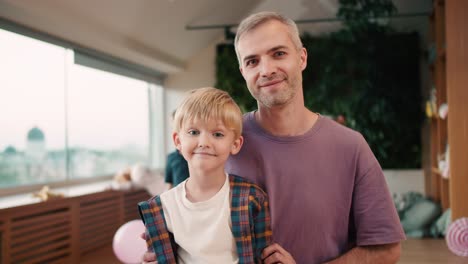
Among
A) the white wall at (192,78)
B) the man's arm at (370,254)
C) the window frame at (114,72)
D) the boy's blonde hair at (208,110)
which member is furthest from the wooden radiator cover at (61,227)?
the man's arm at (370,254)

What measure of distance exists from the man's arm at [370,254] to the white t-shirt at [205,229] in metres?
0.33

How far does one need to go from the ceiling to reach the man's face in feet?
8.80

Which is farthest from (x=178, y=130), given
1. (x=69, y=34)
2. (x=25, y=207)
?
(x=69, y=34)

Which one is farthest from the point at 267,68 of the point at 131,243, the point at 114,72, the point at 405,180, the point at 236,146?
the point at 405,180

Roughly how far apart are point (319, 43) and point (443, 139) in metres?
2.13

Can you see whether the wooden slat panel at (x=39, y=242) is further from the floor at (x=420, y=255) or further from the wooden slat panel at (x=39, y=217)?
the floor at (x=420, y=255)

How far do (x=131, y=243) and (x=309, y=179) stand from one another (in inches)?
100

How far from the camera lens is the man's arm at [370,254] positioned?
1460 mm

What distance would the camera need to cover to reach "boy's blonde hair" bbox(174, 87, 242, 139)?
141cm

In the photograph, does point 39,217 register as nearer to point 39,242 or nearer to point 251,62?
point 39,242

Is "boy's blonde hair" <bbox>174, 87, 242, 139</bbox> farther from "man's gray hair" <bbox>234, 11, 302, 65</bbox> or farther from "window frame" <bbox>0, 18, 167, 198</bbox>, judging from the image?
"window frame" <bbox>0, 18, 167, 198</bbox>

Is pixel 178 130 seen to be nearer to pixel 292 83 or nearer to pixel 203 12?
pixel 292 83

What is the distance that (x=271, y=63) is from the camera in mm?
1484

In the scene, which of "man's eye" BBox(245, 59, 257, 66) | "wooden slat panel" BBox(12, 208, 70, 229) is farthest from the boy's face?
"wooden slat panel" BBox(12, 208, 70, 229)
